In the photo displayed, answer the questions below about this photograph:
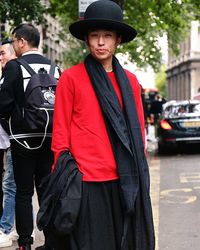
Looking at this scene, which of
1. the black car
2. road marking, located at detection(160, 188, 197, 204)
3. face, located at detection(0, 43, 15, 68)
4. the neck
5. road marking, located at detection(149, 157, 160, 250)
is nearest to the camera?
the neck

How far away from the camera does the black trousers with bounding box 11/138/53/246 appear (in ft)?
14.8

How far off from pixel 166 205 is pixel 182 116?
6.79 metres

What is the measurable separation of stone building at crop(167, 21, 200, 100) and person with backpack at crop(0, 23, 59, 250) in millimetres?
57233

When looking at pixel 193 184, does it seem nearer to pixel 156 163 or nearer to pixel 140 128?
pixel 156 163

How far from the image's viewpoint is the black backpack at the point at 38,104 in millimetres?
4391

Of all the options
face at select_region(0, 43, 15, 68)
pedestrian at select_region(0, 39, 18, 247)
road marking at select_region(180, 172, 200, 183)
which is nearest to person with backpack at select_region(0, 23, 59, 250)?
pedestrian at select_region(0, 39, 18, 247)

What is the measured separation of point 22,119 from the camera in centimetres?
446

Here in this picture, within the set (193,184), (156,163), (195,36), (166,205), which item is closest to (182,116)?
(156,163)

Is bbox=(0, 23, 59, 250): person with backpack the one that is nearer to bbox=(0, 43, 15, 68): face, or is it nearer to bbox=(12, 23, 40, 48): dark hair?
bbox=(12, 23, 40, 48): dark hair

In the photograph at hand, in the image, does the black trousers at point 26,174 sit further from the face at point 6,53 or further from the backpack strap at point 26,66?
the face at point 6,53

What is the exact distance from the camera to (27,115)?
14.5 ft

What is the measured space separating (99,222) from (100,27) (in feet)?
3.68

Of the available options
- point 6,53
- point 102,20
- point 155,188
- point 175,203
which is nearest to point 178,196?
point 175,203

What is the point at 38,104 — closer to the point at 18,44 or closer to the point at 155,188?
the point at 18,44
